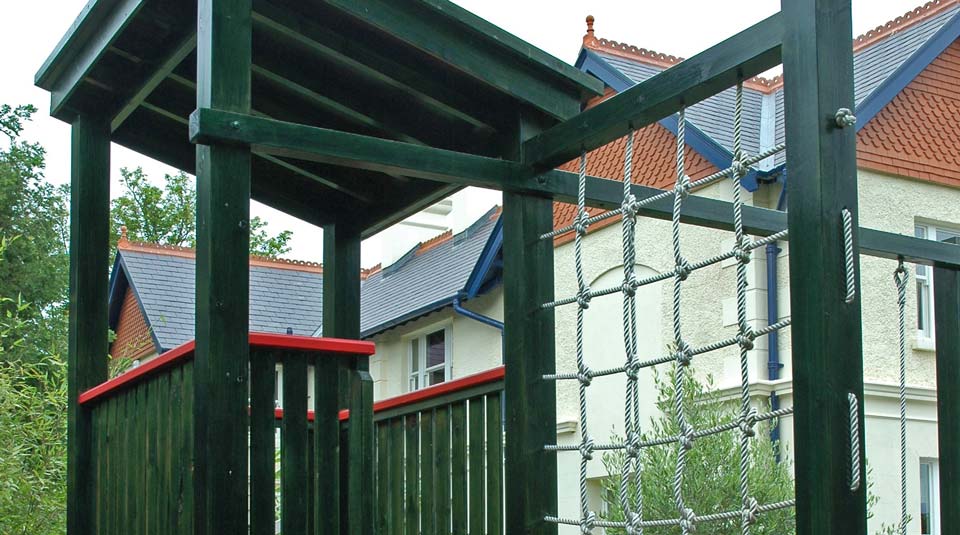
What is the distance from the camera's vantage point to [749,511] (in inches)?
117

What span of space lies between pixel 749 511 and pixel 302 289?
21.3m

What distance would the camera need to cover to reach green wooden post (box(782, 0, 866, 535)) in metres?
2.57

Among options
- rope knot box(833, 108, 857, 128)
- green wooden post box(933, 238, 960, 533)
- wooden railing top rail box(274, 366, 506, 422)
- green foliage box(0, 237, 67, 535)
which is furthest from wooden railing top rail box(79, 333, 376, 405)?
green foliage box(0, 237, 67, 535)

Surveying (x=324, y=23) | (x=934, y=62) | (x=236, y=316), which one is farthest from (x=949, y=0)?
(x=236, y=316)

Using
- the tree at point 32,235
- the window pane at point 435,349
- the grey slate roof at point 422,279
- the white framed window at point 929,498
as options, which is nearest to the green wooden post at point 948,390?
the white framed window at point 929,498

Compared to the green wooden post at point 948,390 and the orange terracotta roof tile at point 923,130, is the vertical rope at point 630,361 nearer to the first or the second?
the green wooden post at point 948,390

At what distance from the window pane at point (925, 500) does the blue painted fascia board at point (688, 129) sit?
338cm

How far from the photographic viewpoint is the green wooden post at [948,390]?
4.86m

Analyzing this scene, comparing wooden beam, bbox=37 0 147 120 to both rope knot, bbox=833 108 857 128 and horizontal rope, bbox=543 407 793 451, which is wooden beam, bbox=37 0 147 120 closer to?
horizontal rope, bbox=543 407 793 451

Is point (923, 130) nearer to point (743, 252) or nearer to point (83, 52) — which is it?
point (83, 52)

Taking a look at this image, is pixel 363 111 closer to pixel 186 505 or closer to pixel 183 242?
pixel 186 505

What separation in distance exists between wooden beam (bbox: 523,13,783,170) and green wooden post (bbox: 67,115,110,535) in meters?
2.19

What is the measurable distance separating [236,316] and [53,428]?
334 inches

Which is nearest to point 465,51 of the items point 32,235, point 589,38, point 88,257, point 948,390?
point 88,257
